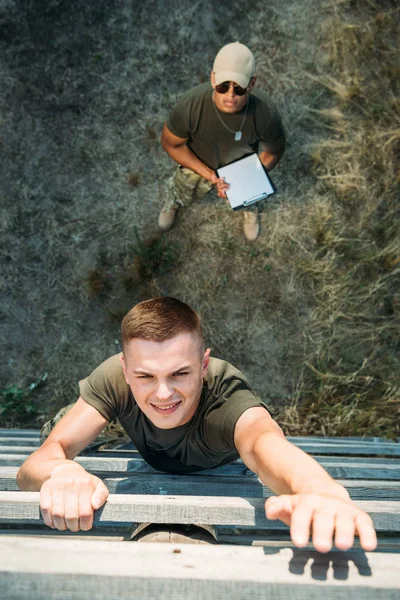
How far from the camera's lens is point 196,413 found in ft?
8.35

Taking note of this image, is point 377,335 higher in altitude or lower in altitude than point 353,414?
higher

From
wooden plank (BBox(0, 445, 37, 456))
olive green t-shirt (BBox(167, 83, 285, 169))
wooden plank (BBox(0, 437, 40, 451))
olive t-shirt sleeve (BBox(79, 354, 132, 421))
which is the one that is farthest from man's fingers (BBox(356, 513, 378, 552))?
olive green t-shirt (BBox(167, 83, 285, 169))

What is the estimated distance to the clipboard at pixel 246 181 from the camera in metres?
4.32

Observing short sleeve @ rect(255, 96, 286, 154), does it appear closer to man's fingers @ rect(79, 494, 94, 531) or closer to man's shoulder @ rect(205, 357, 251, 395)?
man's shoulder @ rect(205, 357, 251, 395)

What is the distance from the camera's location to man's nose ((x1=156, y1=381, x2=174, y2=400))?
7.25ft

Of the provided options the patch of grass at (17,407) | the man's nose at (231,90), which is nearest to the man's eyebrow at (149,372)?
the man's nose at (231,90)

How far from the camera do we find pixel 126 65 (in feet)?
16.4

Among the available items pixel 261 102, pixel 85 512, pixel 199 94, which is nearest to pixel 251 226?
pixel 261 102

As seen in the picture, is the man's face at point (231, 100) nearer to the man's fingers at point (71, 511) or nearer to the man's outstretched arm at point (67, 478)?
the man's outstretched arm at point (67, 478)

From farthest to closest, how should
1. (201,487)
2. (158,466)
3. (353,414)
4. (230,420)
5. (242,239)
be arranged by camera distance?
(242,239) → (353,414) → (158,466) → (201,487) → (230,420)

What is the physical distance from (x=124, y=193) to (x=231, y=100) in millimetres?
1539

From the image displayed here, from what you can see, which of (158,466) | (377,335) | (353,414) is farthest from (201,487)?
(377,335)

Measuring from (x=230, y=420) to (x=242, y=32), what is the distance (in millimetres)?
3863

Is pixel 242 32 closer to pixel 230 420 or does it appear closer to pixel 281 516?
pixel 230 420
